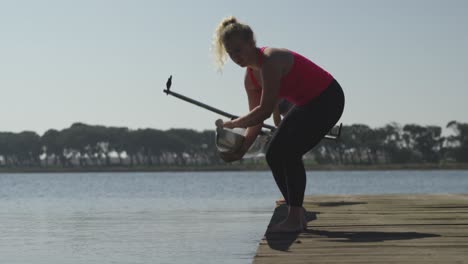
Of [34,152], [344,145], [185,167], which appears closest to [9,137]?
[34,152]

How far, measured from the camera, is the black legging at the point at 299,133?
19.8 ft

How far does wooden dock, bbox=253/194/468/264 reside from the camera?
14.9ft

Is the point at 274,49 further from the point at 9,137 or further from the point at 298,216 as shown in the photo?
the point at 9,137

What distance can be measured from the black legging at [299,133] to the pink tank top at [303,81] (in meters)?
0.05

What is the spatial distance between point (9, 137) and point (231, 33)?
13682 centimetres

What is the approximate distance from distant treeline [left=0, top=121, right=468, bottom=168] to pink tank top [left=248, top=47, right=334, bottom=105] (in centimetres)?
11019

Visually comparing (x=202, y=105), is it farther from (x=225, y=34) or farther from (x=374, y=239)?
(x=374, y=239)

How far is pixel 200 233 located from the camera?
11.0 metres

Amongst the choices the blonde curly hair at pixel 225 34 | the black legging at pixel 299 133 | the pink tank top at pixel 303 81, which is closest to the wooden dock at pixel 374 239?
the black legging at pixel 299 133

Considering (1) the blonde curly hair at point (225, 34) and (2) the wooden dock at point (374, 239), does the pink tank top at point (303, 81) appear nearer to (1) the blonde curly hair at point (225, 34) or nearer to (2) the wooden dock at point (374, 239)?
(1) the blonde curly hair at point (225, 34)

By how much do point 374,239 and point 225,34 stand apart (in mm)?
1734

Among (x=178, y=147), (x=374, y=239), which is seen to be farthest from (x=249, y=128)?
(x=178, y=147)

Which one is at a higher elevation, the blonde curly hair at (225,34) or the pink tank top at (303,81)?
the blonde curly hair at (225,34)

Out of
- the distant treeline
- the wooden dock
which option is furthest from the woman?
the distant treeline
